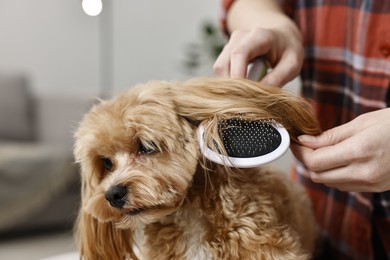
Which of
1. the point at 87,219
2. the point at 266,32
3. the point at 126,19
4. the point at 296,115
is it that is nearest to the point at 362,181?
the point at 296,115

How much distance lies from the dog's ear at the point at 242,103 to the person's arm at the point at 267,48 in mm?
53

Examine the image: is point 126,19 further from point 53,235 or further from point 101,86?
point 53,235

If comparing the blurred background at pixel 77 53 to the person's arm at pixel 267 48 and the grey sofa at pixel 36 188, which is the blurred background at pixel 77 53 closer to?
the grey sofa at pixel 36 188

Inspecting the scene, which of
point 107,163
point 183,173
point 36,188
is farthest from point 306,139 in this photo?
point 36,188

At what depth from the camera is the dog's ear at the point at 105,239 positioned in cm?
77

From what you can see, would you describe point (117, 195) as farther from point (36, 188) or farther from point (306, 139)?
point (36, 188)

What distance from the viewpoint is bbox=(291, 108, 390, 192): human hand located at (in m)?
0.65

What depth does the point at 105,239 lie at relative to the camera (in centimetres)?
78

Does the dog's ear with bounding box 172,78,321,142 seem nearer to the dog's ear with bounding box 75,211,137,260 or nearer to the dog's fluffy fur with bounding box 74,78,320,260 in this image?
the dog's fluffy fur with bounding box 74,78,320,260

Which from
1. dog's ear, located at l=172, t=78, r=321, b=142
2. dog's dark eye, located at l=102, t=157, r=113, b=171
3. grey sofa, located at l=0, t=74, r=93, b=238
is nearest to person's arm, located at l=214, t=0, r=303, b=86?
dog's ear, located at l=172, t=78, r=321, b=142

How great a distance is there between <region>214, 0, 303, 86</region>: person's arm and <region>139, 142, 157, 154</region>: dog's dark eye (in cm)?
15

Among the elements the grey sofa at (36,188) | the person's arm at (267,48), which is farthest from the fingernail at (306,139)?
the grey sofa at (36,188)

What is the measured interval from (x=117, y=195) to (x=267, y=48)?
302 millimetres

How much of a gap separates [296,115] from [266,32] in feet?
0.53
